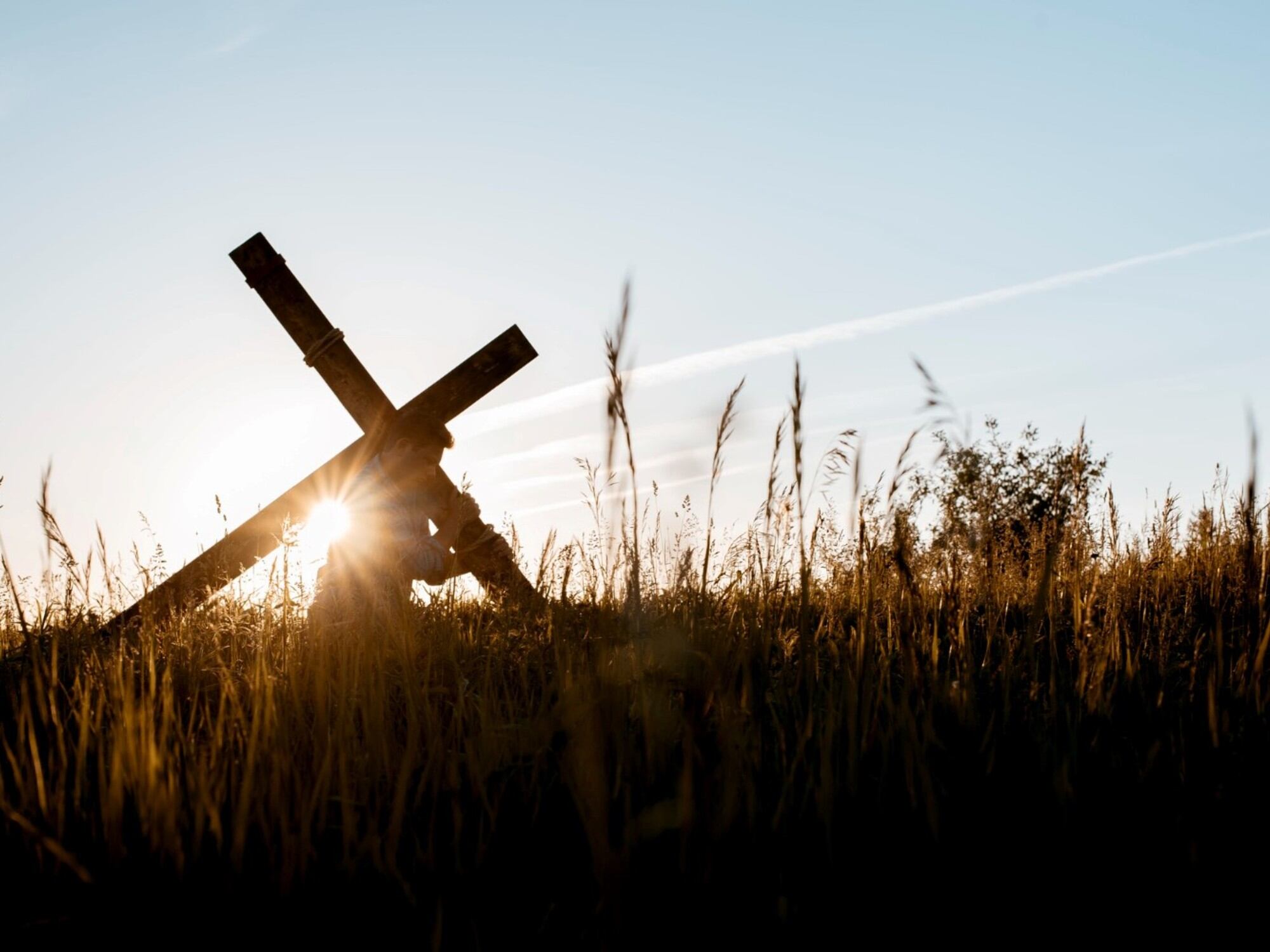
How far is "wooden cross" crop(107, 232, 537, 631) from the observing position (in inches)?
209

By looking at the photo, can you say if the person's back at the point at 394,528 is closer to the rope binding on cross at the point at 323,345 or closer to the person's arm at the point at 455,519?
the person's arm at the point at 455,519

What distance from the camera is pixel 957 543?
232cm

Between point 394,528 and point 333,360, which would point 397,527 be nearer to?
point 394,528

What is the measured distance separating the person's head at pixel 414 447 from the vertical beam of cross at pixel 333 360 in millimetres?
89

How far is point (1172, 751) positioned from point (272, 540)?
4768 millimetres

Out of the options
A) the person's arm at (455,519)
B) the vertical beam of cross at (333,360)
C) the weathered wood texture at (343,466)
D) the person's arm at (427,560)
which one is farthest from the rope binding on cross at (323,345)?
the person's arm at (427,560)

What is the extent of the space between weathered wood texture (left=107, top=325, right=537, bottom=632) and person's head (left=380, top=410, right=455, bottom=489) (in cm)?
8

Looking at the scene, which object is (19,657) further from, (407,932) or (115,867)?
(407,932)

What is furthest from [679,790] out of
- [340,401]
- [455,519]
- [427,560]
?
[340,401]

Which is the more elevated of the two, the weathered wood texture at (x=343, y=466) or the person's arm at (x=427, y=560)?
the weathered wood texture at (x=343, y=466)

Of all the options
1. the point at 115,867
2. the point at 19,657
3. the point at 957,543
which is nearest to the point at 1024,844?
the point at 957,543

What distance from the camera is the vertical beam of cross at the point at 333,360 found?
542cm

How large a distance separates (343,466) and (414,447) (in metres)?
0.45

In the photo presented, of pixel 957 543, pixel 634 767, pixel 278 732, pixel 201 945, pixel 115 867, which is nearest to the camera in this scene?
pixel 201 945
